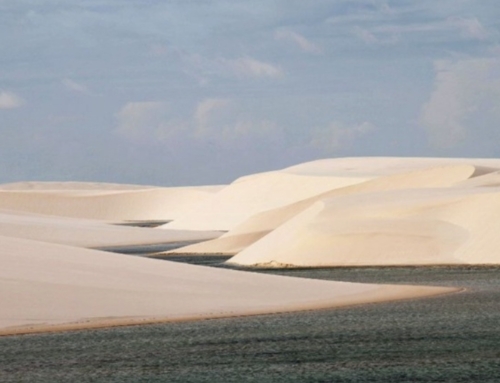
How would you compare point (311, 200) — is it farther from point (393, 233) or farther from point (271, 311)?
point (271, 311)

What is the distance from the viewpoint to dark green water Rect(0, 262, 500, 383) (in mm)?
20281

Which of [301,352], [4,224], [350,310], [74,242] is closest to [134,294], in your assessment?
[350,310]

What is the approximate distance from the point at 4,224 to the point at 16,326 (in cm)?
7331

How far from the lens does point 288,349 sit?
2339 cm

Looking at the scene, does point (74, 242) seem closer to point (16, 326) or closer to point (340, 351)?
point (16, 326)

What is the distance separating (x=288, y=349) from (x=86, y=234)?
262 ft

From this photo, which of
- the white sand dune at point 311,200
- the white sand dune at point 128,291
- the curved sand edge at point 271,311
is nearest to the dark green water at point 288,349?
the curved sand edge at point 271,311

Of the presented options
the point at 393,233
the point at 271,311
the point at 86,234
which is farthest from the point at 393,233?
the point at 86,234

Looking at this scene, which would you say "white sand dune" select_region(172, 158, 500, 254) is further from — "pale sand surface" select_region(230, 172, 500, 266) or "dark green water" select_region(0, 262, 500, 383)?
"dark green water" select_region(0, 262, 500, 383)

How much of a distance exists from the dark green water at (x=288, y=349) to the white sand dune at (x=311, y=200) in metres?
42.9

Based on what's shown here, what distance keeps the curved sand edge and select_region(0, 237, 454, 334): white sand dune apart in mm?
25

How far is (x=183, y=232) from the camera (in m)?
111

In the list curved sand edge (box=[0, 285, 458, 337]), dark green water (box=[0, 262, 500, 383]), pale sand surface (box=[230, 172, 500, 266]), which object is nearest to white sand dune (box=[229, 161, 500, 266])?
pale sand surface (box=[230, 172, 500, 266])

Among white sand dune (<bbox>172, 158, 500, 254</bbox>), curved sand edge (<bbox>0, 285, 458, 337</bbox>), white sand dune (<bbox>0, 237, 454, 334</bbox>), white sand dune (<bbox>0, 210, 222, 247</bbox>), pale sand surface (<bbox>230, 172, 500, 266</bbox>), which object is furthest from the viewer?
white sand dune (<bbox>0, 210, 222, 247</bbox>)
